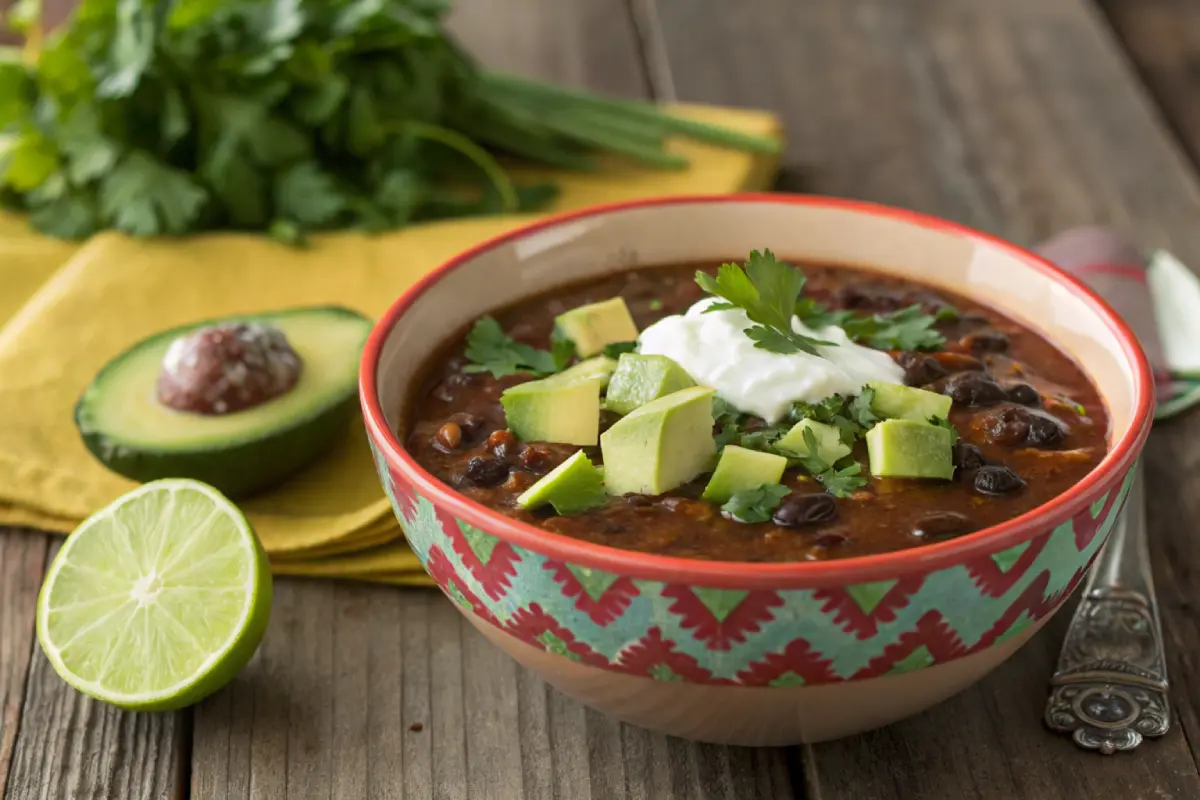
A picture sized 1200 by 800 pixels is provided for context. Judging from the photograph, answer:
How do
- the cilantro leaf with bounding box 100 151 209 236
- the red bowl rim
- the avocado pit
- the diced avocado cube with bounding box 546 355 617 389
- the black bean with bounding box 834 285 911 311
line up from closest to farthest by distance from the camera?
the red bowl rim
the diced avocado cube with bounding box 546 355 617 389
the black bean with bounding box 834 285 911 311
the avocado pit
the cilantro leaf with bounding box 100 151 209 236

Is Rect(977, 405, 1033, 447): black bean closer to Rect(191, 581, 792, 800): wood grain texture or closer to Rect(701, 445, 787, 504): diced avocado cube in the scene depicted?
Rect(701, 445, 787, 504): diced avocado cube

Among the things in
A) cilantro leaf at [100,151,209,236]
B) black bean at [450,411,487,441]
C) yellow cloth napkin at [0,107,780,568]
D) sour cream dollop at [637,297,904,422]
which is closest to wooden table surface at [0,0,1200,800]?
yellow cloth napkin at [0,107,780,568]

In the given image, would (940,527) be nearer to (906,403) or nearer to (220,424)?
(906,403)

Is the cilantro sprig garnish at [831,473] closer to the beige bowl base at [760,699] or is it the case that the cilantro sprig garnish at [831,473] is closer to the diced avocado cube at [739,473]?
the diced avocado cube at [739,473]

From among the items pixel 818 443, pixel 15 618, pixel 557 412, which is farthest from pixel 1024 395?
pixel 15 618

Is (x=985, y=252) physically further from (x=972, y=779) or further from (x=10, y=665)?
(x=10, y=665)

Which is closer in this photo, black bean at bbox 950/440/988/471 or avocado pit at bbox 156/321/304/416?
black bean at bbox 950/440/988/471

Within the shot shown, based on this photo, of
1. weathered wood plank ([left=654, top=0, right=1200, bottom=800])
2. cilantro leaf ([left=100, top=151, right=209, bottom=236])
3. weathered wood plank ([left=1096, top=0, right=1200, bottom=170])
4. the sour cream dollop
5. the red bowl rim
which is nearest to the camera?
the red bowl rim
